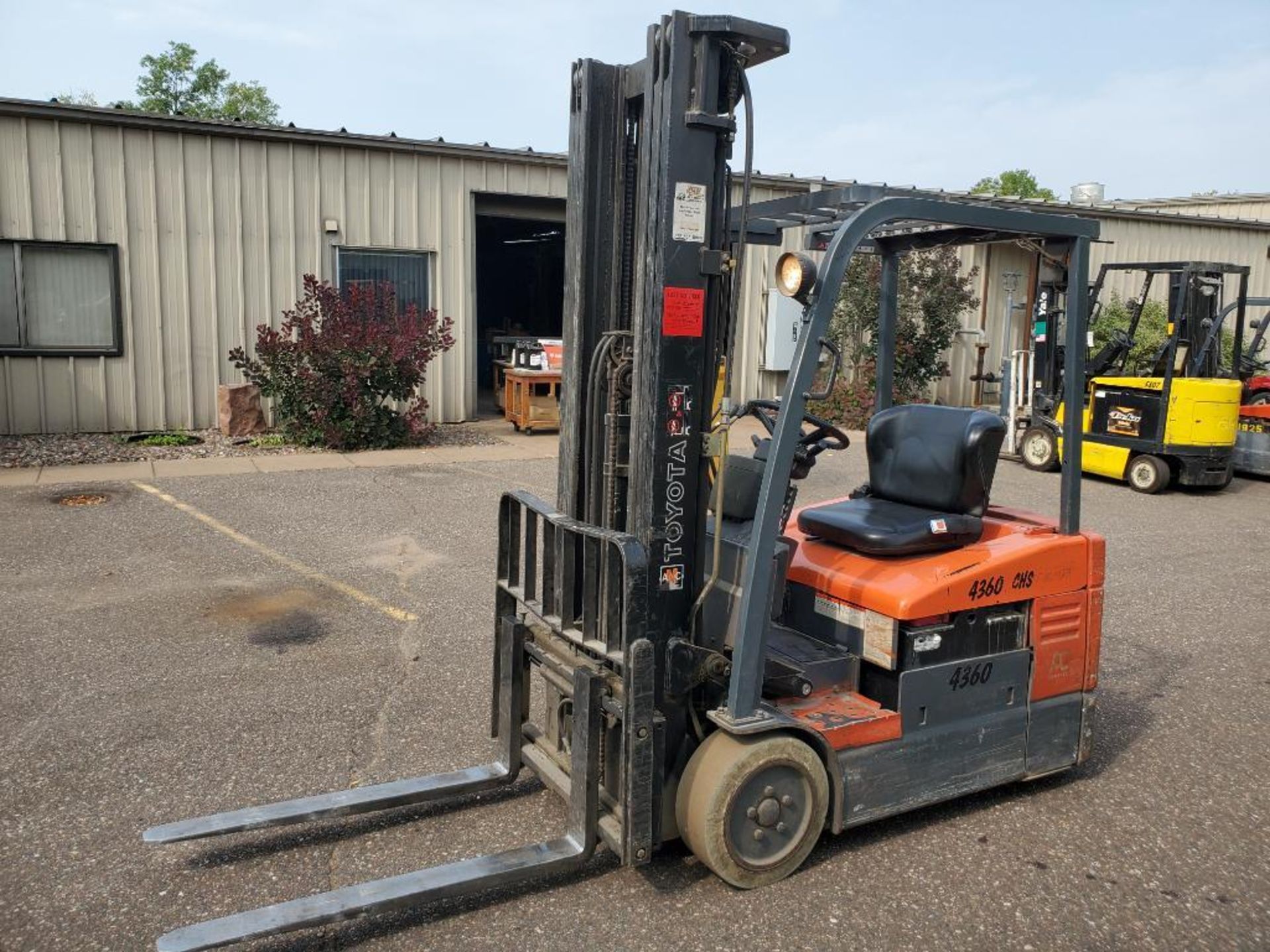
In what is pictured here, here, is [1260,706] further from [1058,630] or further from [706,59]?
[706,59]

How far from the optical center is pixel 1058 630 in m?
4.62

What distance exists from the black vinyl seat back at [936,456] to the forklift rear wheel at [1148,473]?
30.1 ft

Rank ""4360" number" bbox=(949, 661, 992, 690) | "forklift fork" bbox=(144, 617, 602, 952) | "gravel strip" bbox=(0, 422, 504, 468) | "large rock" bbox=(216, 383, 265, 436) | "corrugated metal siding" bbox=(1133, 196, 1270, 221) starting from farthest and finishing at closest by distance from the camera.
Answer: "corrugated metal siding" bbox=(1133, 196, 1270, 221), "large rock" bbox=(216, 383, 265, 436), "gravel strip" bbox=(0, 422, 504, 468), ""4360" number" bbox=(949, 661, 992, 690), "forklift fork" bbox=(144, 617, 602, 952)

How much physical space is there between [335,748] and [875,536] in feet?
8.76

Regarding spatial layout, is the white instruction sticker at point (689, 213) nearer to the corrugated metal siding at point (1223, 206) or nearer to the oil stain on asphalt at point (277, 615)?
the oil stain on asphalt at point (277, 615)

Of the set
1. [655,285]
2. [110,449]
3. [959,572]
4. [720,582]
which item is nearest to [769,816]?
[720,582]

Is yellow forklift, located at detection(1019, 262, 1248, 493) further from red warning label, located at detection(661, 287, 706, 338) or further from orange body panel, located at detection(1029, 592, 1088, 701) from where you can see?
red warning label, located at detection(661, 287, 706, 338)

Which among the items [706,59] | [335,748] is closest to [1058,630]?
[706,59]

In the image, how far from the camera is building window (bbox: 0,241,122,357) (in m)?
13.3

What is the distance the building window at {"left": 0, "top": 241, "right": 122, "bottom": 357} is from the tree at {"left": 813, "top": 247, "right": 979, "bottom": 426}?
10260 mm

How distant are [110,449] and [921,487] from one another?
1145cm

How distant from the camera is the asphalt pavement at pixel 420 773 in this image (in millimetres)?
3615

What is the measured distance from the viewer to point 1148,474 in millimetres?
12797

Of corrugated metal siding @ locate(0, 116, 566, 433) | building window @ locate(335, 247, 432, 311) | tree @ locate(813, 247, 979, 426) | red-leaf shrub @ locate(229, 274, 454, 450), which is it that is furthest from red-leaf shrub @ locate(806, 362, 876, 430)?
red-leaf shrub @ locate(229, 274, 454, 450)
